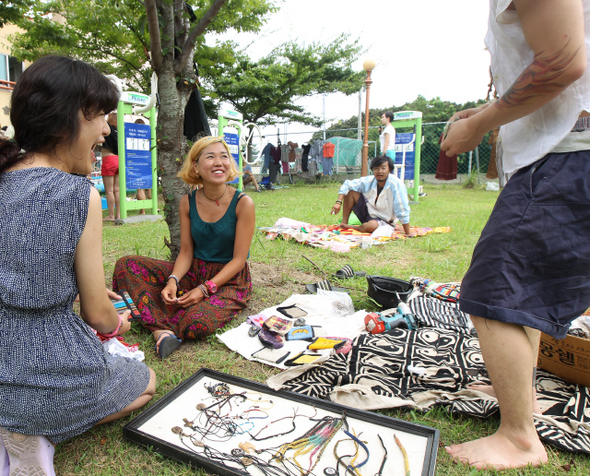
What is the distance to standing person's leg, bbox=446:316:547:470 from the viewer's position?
135 centimetres

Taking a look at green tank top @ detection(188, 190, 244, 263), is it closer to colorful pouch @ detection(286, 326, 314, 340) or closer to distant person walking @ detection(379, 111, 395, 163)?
colorful pouch @ detection(286, 326, 314, 340)

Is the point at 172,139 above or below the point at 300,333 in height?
above

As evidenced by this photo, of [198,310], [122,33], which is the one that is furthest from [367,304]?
[122,33]

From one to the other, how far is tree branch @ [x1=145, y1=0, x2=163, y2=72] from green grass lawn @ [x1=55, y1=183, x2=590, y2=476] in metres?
1.79

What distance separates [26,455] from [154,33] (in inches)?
100

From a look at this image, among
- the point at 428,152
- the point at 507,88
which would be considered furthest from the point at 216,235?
the point at 428,152

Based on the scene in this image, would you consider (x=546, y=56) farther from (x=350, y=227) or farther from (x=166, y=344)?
(x=350, y=227)

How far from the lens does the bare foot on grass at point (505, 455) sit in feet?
4.77

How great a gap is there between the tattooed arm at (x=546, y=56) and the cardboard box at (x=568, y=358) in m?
1.19

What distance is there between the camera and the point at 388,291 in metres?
2.99

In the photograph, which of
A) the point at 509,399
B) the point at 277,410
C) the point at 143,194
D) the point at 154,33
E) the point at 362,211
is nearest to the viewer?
the point at 509,399

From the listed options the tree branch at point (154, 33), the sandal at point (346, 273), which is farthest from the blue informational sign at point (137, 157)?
the sandal at point (346, 273)

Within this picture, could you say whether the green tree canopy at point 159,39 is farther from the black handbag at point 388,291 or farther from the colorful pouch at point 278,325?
the black handbag at point 388,291

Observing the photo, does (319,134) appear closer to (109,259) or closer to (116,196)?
(116,196)
